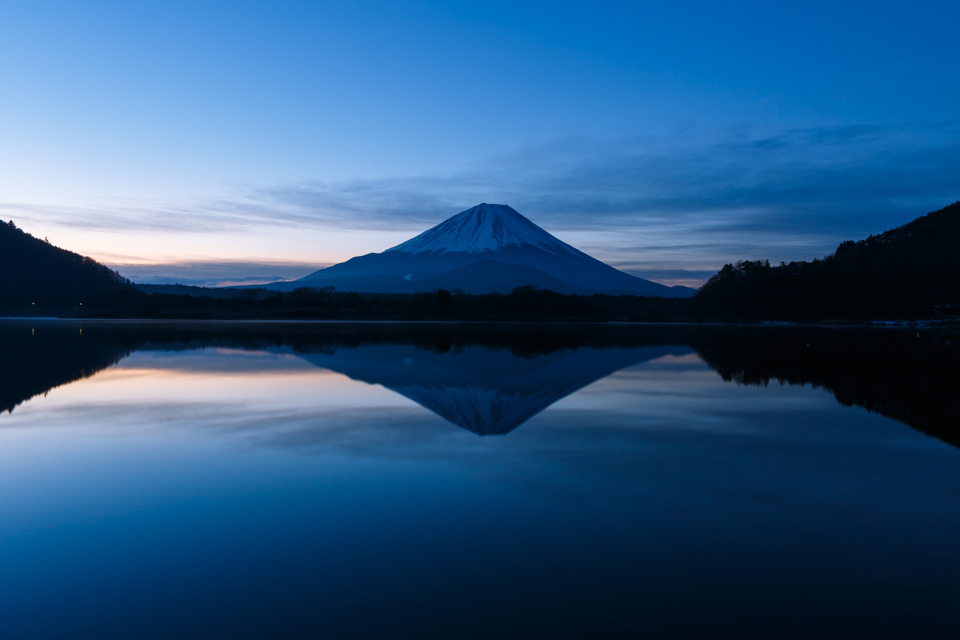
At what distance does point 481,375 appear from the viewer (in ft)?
56.3

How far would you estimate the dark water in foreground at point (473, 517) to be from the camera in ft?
12.7

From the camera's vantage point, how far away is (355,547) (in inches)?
191

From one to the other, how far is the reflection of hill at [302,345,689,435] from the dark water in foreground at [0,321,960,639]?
197 mm

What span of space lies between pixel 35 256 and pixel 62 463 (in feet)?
443

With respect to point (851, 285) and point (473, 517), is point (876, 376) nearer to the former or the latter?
point (473, 517)

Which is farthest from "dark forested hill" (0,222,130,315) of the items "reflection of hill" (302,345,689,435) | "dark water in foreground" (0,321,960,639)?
"dark water in foreground" (0,321,960,639)

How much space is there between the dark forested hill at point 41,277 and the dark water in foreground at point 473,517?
372 ft

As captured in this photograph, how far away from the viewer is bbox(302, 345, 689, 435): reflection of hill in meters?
11.5

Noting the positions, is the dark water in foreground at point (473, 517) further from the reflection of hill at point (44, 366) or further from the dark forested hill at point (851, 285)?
the dark forested hill at point (851, 285)

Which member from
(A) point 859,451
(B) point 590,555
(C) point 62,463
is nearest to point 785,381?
(A) point 859,451

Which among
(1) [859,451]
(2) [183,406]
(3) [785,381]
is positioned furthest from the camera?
(3) [785,381]

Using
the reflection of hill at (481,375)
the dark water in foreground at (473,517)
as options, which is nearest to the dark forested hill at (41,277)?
the reflection of hill at (481,375)

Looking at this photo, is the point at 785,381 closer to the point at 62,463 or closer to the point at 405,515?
the point at 405,515

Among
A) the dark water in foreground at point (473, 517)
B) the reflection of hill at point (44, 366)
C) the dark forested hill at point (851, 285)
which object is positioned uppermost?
the dark forested hill at point (851, 285)
